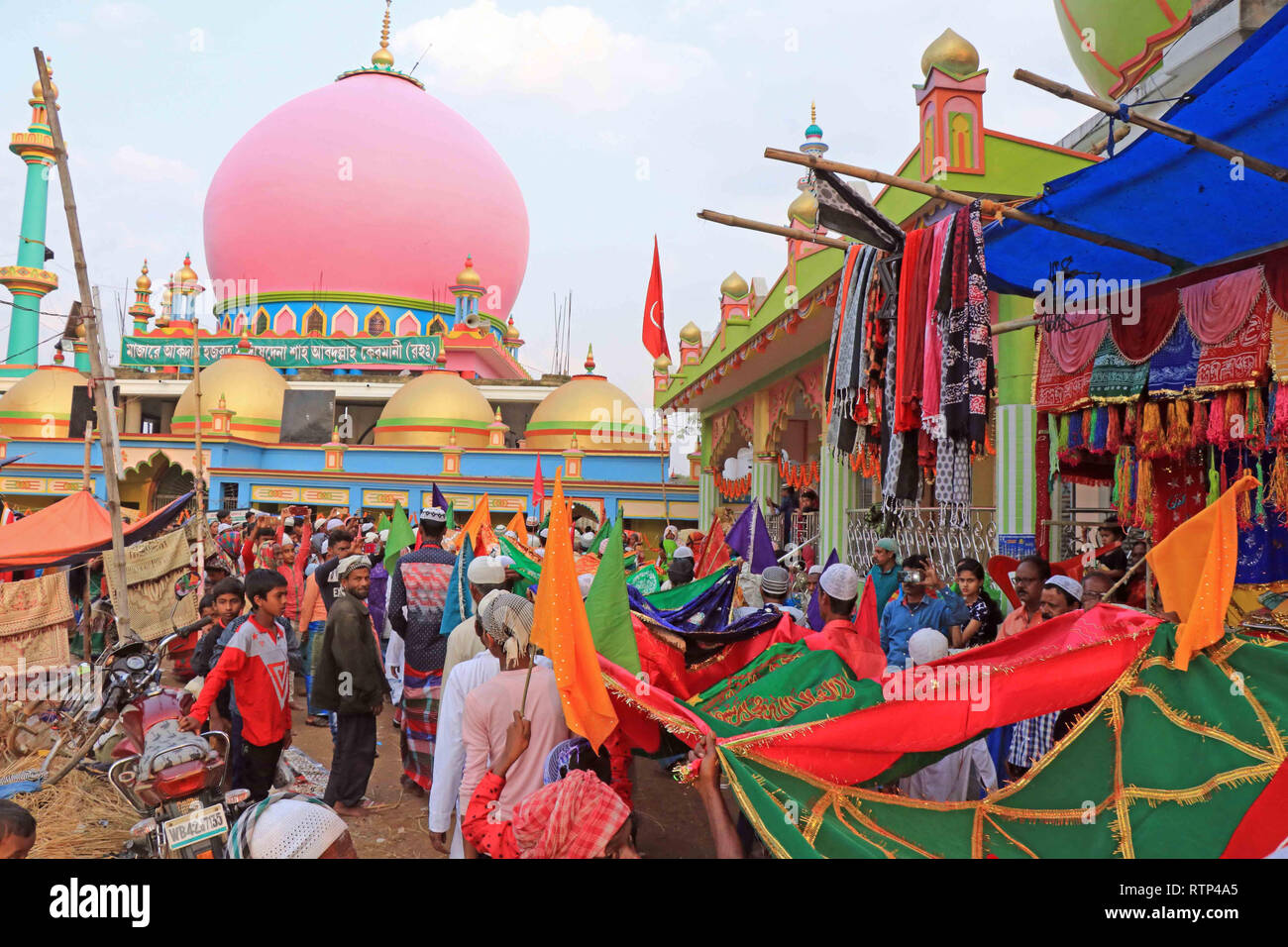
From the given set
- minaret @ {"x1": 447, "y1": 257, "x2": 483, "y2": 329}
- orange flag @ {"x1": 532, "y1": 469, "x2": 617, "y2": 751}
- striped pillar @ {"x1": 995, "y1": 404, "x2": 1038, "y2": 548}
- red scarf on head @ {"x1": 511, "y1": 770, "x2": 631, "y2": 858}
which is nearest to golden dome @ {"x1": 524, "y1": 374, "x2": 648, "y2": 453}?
minaret @ {"x1": 447, "y1": 257, "x2": 483, "y2": 329}

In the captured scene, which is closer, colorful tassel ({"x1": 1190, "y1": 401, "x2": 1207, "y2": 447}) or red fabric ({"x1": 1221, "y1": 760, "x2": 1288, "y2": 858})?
red fabric ({"x1": 1221, "y1": 760, "x2": 1288, "y2": 858})

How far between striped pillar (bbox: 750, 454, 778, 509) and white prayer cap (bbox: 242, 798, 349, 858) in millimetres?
11053

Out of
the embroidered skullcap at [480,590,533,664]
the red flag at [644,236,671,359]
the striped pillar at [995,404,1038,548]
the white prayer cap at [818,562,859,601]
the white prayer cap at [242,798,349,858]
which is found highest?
the red flag at [644,236,671,359]

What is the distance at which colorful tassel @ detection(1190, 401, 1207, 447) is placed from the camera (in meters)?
5.21

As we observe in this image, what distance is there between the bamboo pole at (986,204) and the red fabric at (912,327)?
43cm

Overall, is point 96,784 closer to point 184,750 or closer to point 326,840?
point 184,750

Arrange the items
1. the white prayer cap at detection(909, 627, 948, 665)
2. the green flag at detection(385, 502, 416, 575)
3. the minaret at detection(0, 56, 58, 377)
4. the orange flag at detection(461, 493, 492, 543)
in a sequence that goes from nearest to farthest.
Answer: the white prayer cap at detection(909, 627, 948, 665) < the green flag at detection(385, 502, 416, 575) < the orange flag at detection(461, 493, 492, 543) < the minaret at detection(0, 56, 58, 377)

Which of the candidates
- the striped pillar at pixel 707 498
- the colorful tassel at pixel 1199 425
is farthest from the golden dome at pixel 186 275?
the colorful tassel at pixel 1199 425

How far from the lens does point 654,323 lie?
12.8 m

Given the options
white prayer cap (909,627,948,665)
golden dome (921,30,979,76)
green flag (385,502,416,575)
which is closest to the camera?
white prayer cap (909,627,948,665)

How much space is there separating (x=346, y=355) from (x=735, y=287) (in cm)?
1947

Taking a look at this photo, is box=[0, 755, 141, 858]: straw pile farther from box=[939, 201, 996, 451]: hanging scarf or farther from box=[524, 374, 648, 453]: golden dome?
box=[524, 374, 648, 453]: golden dome

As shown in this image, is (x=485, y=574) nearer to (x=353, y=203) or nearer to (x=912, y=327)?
(x=912, y=327)

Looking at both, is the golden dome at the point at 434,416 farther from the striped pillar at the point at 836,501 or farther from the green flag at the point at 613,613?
the green flag at the point at 613,613
